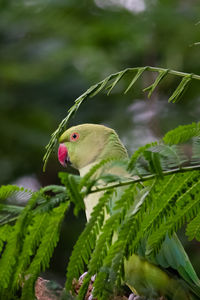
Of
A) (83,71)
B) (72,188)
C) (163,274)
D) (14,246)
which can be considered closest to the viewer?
(72,188)

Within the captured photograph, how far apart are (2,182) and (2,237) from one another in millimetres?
5080

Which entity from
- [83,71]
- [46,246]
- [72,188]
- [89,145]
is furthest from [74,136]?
[83,71]

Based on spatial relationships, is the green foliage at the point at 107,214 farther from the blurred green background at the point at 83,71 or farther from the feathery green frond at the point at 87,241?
the blurred green background at the point at 83,71

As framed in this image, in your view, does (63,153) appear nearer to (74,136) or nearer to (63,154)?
(63,154)

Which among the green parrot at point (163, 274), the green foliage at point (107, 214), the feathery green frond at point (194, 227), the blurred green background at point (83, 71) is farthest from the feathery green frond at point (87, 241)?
the blurred green background at point (83, 71)

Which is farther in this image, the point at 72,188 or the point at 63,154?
the point at 63,154

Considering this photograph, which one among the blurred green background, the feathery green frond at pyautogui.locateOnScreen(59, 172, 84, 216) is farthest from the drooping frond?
the blurred green background

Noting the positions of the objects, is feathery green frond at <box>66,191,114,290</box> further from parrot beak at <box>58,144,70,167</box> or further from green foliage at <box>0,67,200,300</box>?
parrot beak at <box>58,144,70,167</box>

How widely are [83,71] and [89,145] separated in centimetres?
371

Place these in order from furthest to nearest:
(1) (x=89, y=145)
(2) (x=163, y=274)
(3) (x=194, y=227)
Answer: (1) (x=89, y=145) → (2) (x=163, y=274) → (3) (x=194, y=227)

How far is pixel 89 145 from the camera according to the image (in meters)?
3.97

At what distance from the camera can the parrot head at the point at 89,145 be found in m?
3.88

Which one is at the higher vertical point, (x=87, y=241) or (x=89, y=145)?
(x=87, y=241)

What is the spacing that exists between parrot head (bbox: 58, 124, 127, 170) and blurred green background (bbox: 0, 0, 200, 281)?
239cm
